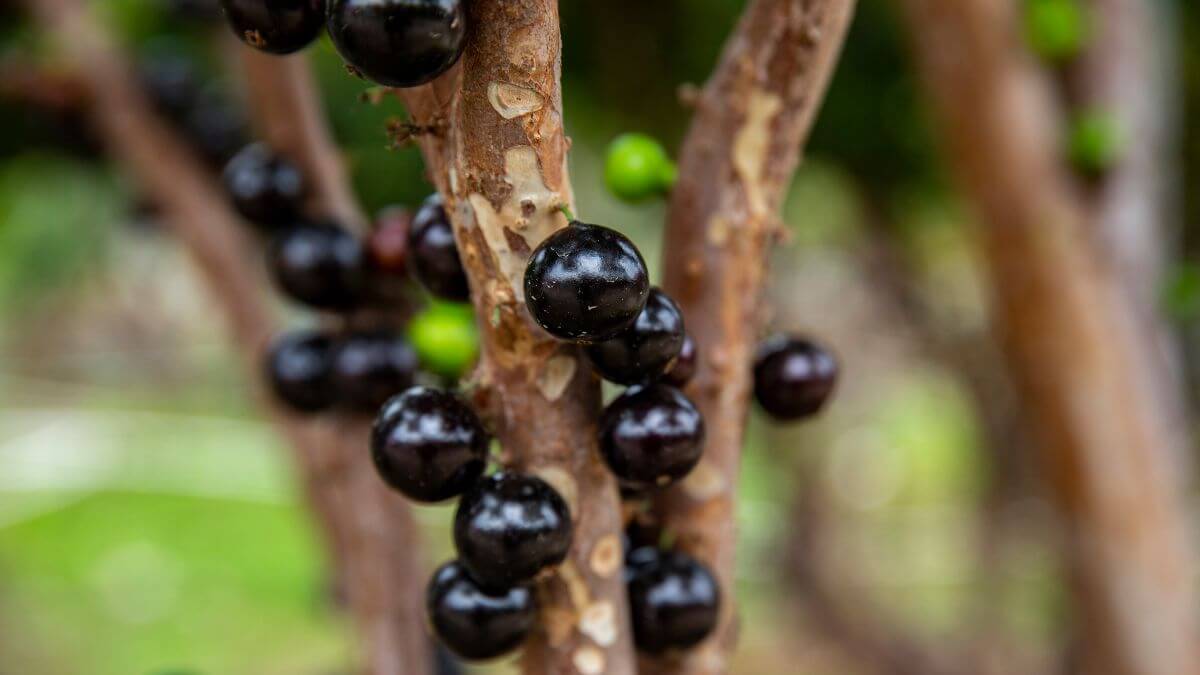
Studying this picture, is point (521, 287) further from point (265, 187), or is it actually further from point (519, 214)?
point (265, 187)

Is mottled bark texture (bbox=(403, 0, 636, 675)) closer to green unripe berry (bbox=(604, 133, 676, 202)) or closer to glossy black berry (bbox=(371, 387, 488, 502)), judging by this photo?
glossy black berry (bbox=(371, 387, 488, 502))

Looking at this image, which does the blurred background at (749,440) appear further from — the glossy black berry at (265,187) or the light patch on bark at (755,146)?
the light patch on bark at (755,146)

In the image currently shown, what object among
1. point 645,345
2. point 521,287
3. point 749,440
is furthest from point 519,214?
point 749,440

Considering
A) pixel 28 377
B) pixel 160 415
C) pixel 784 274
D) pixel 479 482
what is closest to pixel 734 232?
pixel 479 482

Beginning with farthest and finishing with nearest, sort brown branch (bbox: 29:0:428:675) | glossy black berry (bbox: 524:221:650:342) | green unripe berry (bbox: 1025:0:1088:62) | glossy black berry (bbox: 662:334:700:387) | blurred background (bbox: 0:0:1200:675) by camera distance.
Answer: blurred background (bbox: 0:0:1200:675) → green unripe berry (bbox: 1025:0:1088:62) → brown branch (bbox: 29:0:428:675) → glossy black berry (bbox: 662:334:700:387) → glossy black berry (bbox: 524:221:650:342)

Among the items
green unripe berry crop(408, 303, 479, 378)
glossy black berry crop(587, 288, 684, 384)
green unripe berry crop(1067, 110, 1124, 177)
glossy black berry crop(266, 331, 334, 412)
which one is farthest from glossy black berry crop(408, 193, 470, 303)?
green unripe berry crop(1067, 110, 1124, 177)

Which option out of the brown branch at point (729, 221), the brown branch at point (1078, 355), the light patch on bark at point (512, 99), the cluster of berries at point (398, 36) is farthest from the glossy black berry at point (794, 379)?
the brown branch at point (1078, 355)

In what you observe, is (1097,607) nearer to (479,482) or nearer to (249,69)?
(479,482)
